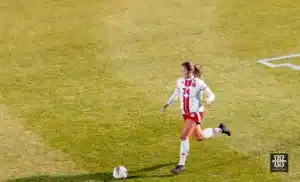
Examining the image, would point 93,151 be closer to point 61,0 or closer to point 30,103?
point 30,103

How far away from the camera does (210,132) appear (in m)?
26.0

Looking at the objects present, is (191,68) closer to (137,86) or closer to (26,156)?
(26,156)

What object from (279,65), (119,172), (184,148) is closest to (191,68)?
(184,148)

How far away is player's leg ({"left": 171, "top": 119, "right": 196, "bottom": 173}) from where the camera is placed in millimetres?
24625

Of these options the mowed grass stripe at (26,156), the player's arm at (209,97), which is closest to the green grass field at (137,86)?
the mowed grass stripe at (26,156)

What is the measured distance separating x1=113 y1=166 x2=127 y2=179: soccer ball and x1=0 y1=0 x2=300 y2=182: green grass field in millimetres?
248

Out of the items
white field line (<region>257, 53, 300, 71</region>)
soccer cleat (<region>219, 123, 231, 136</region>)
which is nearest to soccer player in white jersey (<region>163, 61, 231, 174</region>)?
soccer cleat (<region>219, 123, 231, 136</region>)

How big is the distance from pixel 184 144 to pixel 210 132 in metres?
1.67

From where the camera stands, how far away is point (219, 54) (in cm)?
3447

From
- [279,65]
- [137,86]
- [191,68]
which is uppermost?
[279,65]

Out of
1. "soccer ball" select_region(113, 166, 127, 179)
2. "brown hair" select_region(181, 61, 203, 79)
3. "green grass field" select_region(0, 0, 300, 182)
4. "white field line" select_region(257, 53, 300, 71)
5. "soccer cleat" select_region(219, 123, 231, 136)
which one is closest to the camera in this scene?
"soccer ball" select_region(113, 166, 127, 179)

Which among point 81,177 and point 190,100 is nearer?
point 81,177

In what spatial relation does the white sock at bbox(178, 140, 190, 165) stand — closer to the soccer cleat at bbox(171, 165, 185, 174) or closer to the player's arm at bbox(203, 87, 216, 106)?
the soccer cleat at bbox(171, 165, 185, 174)

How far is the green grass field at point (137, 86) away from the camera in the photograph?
84.2 feet
